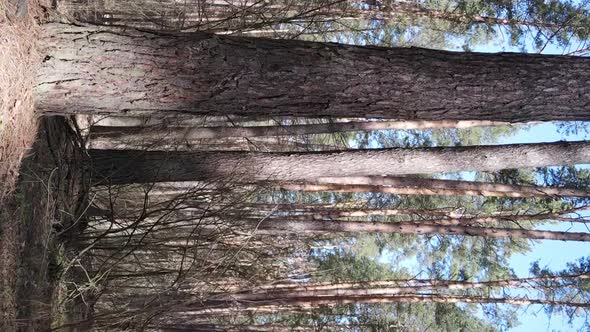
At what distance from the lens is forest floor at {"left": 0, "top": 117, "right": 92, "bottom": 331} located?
4.23m

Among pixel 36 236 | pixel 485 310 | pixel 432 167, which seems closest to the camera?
pixel 36 236

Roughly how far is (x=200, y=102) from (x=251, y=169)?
160 cm

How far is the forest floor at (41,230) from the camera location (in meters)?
4.23

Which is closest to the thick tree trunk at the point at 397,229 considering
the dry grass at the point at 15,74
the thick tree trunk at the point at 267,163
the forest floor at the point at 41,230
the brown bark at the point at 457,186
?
the brown bark at the point at 457,186

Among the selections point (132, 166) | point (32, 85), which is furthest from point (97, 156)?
point (32, 85)

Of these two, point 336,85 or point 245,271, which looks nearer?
point 336,85

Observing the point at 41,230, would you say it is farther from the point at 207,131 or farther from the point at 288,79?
the point at 207,131

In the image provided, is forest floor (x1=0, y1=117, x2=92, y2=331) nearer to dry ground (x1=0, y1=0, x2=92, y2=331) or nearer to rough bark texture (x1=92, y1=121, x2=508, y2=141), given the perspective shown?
dry ground (x1=0, y1=0, x2=92, y2=331)

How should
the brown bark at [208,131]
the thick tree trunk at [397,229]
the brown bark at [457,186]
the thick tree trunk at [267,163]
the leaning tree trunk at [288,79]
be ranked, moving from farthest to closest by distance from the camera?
the brown bark at [457,186] < the brown bark at [208,131] < the thick tree trunk at [397,229] < the thick tree trunk at [267,163] < the leaning tree trunk at [288,79]

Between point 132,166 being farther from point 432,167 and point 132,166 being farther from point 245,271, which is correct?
point 432,167

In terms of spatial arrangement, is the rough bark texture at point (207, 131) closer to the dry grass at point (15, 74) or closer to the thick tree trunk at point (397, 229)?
the thick tree trunk at point (397, 229)

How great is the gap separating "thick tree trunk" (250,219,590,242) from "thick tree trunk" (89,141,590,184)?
151cm

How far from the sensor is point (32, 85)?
11.9 ft

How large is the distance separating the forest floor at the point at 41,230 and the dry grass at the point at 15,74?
516mm
